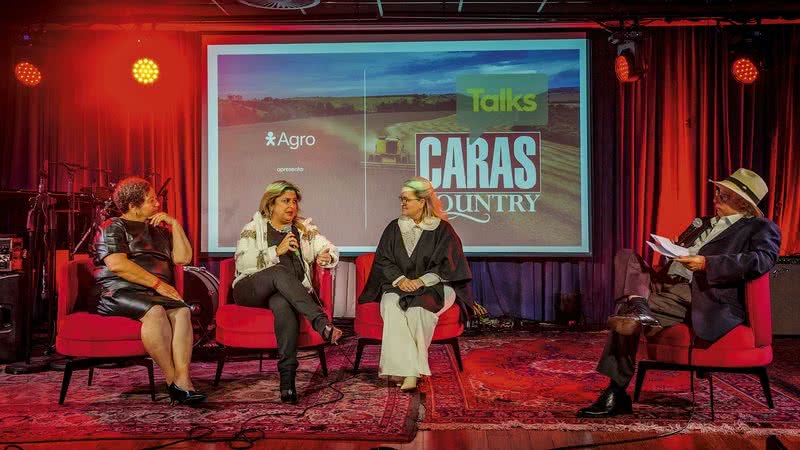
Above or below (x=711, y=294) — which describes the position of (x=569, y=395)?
below

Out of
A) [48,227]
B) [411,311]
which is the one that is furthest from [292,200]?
[48,227]

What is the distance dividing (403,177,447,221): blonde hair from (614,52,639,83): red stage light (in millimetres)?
2431

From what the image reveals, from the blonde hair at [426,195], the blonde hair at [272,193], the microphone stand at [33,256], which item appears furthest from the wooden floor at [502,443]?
the microphone stand at [33,256]

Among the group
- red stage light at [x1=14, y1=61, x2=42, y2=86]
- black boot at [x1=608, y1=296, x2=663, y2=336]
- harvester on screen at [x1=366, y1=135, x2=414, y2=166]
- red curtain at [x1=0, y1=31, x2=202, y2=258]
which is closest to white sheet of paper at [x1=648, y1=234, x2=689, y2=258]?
black boot at [x1=608, y1=296, x2=663, y2=336]

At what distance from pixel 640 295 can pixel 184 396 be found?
2613 mm

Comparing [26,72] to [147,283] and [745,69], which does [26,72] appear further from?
[745,69]

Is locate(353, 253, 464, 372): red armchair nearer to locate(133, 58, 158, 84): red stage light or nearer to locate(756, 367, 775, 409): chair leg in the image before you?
locate(756, 367, 775, 409): chair leg

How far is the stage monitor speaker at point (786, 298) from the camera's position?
6.21 metres

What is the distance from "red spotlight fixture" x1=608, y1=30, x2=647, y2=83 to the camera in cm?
588

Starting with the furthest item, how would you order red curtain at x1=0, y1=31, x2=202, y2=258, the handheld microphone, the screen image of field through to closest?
red curtain at x1=0, y1=31, x2=202, y2=258 < the screen image of field < the handheld microphone

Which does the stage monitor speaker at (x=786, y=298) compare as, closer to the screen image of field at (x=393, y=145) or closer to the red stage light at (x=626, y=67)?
the screen image of field at (x=393, y=145)

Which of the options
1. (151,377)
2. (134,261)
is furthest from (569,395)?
(134,261)

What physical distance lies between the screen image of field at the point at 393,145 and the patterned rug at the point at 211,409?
2323 mm

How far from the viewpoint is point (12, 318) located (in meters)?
5.04
